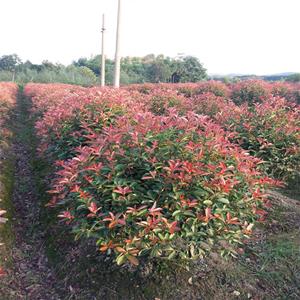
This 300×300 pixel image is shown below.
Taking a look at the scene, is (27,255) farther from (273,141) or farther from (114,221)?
(273,141)

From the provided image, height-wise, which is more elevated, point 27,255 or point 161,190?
point 161,190

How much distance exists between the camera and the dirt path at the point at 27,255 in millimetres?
2748

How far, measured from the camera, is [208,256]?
2785 mm

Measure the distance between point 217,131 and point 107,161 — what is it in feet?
2.79

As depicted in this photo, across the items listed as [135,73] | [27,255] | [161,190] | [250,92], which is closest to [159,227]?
[161,190]

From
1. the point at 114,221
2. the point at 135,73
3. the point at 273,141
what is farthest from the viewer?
the point at 135,73

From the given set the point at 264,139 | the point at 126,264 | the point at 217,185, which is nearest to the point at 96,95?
the point at 264,139

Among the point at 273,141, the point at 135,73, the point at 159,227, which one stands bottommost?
the point at 135,73

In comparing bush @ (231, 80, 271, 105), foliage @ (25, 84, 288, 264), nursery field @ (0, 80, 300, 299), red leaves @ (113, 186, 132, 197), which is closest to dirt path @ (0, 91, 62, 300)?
nursery field @ (0, 80, 300, 299)

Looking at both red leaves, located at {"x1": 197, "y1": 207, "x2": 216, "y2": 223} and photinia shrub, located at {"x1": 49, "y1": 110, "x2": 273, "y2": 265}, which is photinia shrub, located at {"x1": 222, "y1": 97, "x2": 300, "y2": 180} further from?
red leaves, located at {"x1": 197, "y1": 207, "x2": 216, "y2": 223}

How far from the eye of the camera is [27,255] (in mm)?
3277

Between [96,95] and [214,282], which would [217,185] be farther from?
[96,95]

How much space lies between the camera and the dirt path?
2748 millimetres

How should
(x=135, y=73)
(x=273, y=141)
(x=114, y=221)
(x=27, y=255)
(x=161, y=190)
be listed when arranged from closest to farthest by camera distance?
(x=114, y=221) < (x=161, y=190) < (x=27, y=255) < (x=273, y=141) < (x=135, y=73)
